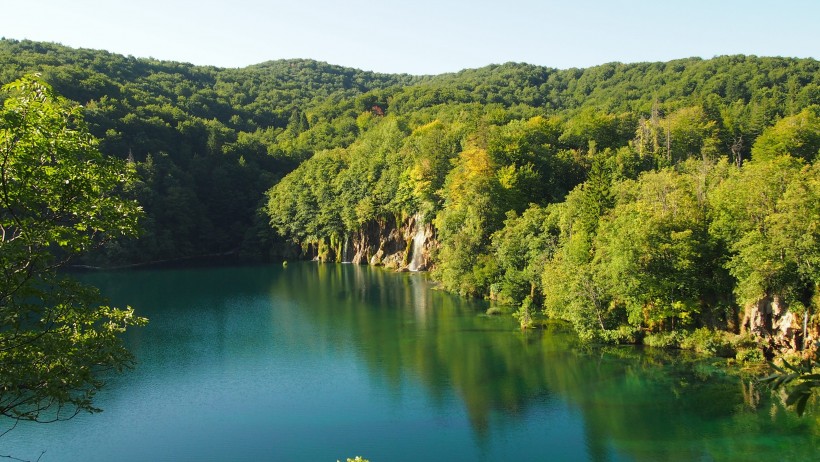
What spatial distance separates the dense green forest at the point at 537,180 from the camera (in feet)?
108

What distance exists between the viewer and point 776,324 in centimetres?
3025

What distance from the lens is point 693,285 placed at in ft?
110

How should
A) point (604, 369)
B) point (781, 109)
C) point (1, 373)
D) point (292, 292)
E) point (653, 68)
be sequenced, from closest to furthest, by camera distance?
1. point (1, 373)
2. point (604, 369)
3. point (292, 292)
4. point (781, 109)
5. point (653, 68)

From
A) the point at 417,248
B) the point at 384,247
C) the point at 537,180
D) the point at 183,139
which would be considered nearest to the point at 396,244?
the point at 384,247

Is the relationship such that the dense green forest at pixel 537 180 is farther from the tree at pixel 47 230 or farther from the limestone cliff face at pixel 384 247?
the tree at pixel 47 230

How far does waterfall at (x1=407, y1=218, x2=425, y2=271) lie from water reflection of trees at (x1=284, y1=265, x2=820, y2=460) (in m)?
23.0

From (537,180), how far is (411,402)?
34.4 metres

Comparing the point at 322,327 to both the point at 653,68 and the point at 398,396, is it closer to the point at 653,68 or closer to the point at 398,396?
the point at 398,396

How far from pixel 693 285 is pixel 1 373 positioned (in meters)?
32.7

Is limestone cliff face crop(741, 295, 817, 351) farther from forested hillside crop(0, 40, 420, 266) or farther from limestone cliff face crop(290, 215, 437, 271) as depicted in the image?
forested hillside crop(0, 40, 420, 266)

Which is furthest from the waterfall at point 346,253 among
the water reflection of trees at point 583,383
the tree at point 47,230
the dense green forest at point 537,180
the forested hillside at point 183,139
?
the tree at point 47,230

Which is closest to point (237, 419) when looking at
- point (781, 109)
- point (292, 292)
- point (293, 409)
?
point (293, 409)

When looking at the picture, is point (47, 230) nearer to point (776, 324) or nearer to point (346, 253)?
point (776, 324)

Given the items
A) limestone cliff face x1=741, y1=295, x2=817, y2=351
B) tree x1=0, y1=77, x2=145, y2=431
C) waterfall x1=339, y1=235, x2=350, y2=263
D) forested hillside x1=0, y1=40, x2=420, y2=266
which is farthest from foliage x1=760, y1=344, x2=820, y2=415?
waterfall x1=339, y1=235, x2=350, y2=263
